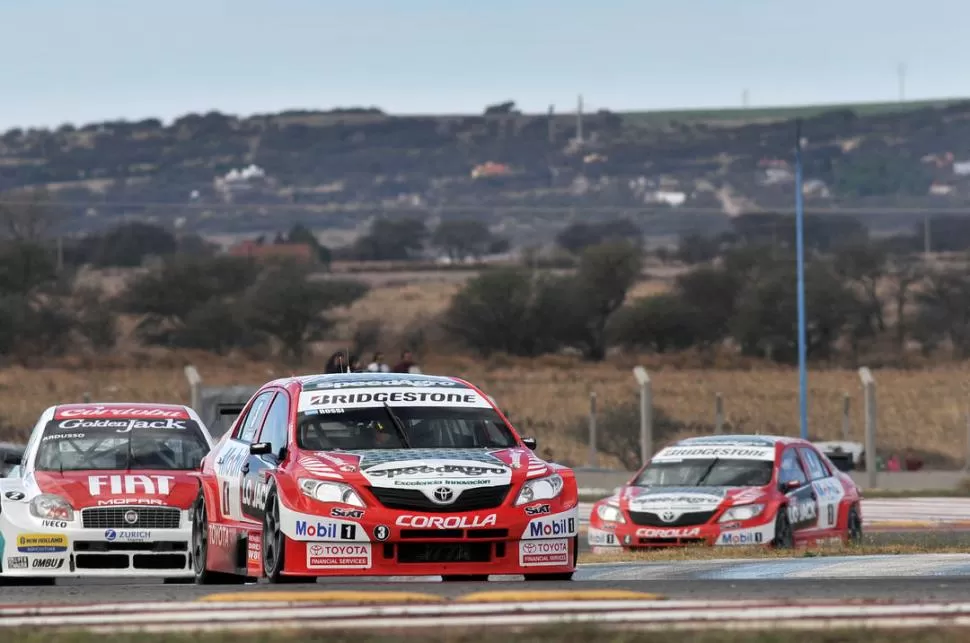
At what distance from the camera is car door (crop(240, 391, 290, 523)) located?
12336 millimetres

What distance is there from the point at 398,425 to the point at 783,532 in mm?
7123

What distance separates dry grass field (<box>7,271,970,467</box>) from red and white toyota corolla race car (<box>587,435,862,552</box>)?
64.5 feet

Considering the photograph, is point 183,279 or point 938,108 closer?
point 183,279

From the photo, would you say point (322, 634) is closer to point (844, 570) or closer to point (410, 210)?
point (844, 570)

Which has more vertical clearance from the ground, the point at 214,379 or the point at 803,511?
the point at 803,511

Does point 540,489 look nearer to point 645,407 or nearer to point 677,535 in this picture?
point 677,535

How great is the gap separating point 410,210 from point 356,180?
65.3 feet

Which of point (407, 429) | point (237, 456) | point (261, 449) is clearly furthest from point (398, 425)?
point (237, 456)

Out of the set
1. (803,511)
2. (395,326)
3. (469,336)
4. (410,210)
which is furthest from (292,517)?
(410,210)

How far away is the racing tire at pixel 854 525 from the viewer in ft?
65.8

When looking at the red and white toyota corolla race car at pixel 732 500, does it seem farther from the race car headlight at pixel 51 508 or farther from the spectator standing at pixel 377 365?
the spectator standing at pixel 377 365

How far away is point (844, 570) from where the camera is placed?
13172 millimetres

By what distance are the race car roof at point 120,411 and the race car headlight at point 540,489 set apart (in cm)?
498

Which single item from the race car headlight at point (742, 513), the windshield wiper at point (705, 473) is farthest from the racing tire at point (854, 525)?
the race car headlight at point (742, 513)
